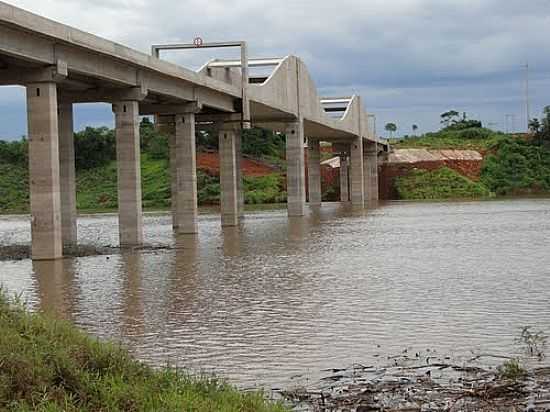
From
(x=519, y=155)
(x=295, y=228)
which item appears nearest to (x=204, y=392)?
(x=295, y=228)

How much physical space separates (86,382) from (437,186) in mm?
104114

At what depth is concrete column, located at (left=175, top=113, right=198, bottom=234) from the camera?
4766 cm

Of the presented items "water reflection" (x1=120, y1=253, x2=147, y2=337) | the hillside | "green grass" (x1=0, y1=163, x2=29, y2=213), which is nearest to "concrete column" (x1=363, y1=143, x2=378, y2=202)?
the hillside

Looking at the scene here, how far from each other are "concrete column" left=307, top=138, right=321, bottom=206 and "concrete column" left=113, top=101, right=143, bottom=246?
55.1 m

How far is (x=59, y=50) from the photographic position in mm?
31766

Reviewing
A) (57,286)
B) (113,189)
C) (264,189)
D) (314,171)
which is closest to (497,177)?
(264,189)

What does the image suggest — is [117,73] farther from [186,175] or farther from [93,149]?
[93,149]

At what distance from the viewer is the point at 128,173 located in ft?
130

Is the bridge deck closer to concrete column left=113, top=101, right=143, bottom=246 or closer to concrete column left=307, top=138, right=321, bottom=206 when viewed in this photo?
concrete column left=113, top=101, right=143, bottom=246

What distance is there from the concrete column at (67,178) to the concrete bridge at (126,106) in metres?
0.04

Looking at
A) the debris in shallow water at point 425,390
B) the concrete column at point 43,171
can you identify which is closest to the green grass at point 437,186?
the concrete column at point 43,171

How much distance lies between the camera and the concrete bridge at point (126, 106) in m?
31.3

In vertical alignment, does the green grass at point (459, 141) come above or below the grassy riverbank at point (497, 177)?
above

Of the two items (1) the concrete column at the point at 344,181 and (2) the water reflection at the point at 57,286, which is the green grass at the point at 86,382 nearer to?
(2) the water reflection at the point at 57,286
